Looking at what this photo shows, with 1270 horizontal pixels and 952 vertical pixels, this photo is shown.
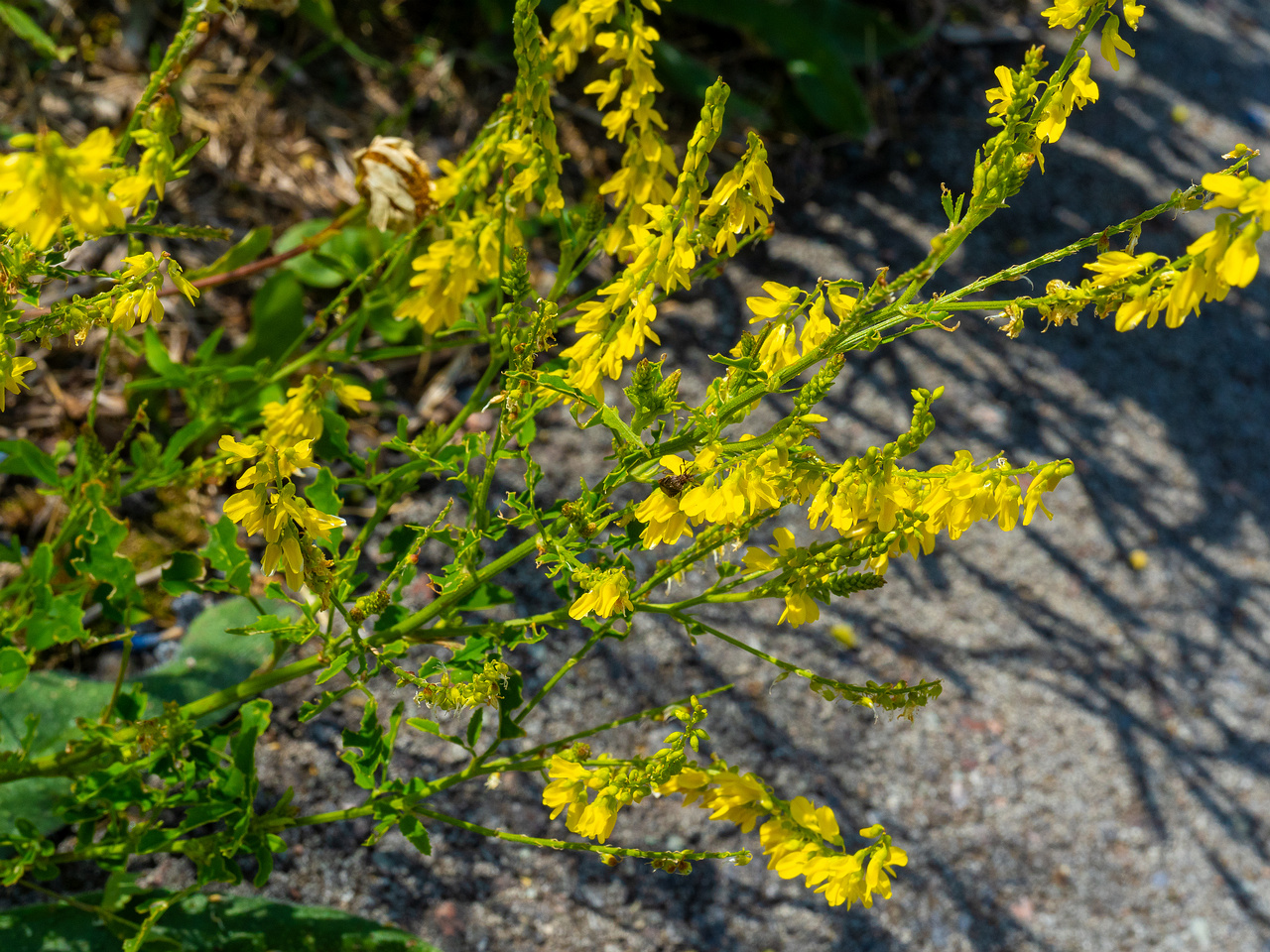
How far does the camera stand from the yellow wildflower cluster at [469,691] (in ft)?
3.87

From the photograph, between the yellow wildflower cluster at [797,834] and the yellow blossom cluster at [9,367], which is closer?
the yellow blossom cluster at [9,367]

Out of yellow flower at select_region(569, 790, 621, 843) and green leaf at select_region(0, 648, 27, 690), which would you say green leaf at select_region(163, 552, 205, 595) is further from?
yellow flower at select_region(569, 790, 621, 843)

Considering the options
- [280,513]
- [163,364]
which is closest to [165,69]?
[163,364]

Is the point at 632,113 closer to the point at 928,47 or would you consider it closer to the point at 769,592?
the point at 769,592

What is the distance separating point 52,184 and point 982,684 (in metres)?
2.54

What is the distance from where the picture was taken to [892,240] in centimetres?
356

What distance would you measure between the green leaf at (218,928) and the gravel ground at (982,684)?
19cm

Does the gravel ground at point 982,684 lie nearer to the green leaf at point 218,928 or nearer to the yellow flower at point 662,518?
the green leaf at point 218,928

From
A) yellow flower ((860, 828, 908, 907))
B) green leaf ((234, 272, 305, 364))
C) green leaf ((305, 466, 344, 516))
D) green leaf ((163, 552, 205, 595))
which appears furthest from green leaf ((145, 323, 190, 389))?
yellow flower ((860, 828, 908, 907))

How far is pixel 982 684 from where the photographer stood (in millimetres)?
2799

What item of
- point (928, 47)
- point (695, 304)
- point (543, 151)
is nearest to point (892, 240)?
point (695, 304)

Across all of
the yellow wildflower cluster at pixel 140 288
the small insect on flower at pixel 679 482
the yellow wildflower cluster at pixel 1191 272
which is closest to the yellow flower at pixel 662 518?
the small insect on flower at pixel 679 482

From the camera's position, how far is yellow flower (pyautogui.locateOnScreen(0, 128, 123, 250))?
0.93 m

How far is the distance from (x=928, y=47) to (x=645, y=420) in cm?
355
